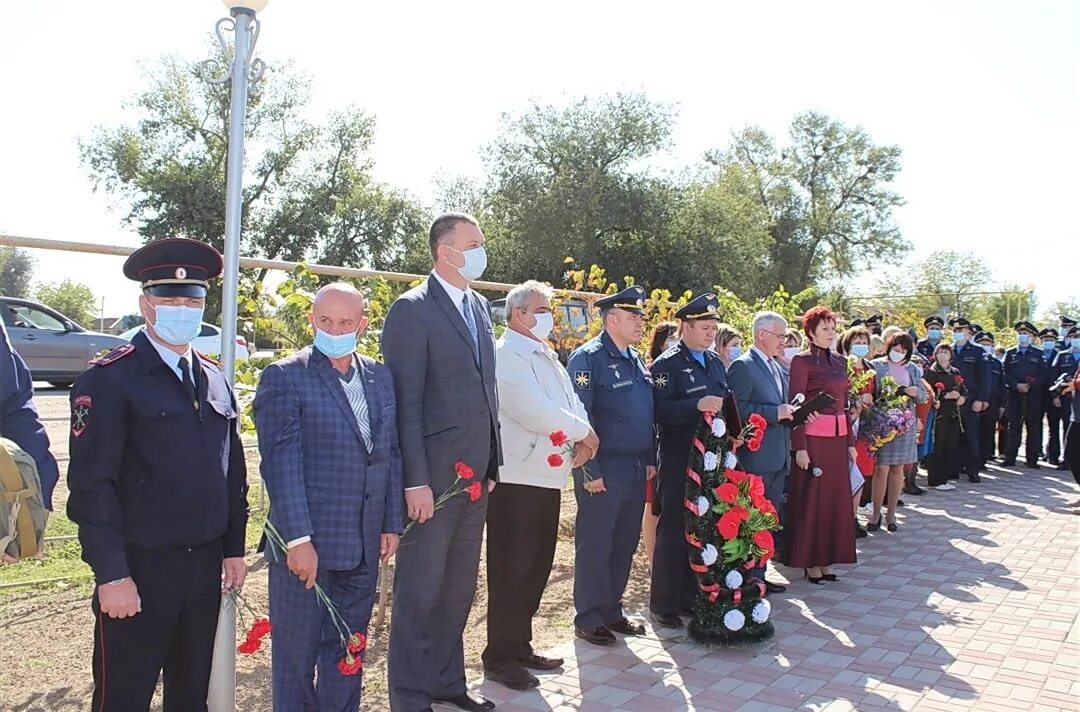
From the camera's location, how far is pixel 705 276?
30656 mm

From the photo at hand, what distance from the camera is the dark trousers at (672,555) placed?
17.9ft

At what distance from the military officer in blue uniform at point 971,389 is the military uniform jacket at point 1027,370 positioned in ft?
4.27

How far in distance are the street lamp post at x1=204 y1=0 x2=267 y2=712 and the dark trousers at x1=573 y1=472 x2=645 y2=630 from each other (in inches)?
80.1

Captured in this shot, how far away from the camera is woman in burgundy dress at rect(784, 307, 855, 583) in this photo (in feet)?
20.7

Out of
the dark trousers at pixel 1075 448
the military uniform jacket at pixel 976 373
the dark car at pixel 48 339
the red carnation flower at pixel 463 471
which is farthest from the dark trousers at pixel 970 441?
the dark car at pixel 48 339

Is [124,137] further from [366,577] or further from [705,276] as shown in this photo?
[366,577]

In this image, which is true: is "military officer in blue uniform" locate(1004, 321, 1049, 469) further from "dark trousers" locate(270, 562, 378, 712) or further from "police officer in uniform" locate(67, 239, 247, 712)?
"police officer in uniform" locate(67, 239, 247, 712)

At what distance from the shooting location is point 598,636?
4.98 metres

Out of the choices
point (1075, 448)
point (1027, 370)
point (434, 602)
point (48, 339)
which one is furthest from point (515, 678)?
point (1027, 370)

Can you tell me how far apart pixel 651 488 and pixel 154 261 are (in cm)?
380

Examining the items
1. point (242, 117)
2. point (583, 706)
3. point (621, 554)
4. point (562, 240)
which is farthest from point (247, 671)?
point (562, 240)

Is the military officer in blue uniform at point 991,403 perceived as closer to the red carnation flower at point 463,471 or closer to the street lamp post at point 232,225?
the red carnation flower at point 463,471

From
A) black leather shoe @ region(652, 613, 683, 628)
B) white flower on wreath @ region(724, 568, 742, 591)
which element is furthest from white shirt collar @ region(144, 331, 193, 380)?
black leather shoe @ region(652, 613, 683, 628)

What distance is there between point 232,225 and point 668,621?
3439mm
